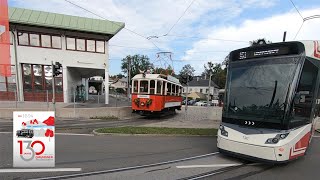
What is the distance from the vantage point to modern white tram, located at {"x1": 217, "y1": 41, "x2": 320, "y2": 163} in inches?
217

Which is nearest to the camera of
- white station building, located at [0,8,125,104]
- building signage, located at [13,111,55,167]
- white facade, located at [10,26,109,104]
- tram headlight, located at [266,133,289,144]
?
building signage, located at [13,111,55,167]

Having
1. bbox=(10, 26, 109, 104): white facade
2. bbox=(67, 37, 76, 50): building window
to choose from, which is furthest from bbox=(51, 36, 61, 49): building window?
bbox=(67, 37, 76, 50): building window

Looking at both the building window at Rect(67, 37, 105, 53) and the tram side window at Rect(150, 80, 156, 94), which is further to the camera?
the building window at Rect(67, 37, 105, 53)

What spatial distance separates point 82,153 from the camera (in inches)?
274

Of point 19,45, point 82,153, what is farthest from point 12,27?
point 82,153

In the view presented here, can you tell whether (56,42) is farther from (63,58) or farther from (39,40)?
(63,58)

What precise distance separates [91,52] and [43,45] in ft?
14.4

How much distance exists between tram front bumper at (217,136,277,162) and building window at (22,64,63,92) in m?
19.7

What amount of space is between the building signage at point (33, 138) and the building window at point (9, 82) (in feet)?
60.0

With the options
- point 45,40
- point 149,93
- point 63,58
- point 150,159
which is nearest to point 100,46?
point 63,58

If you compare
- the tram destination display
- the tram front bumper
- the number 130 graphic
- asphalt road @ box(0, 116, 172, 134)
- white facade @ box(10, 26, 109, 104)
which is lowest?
asphalt road @ box(0, 116, 172, 134)

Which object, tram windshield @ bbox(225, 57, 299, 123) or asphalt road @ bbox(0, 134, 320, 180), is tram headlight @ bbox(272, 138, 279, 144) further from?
asphalt road @ bbox(0, 134, 320, 180)

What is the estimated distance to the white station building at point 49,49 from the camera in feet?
66.3

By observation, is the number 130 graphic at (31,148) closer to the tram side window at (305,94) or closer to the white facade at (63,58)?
the tram side window at (305,94)
